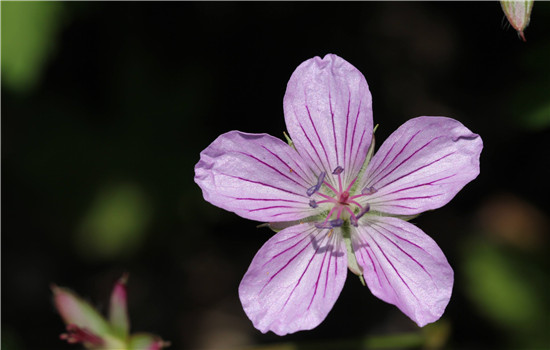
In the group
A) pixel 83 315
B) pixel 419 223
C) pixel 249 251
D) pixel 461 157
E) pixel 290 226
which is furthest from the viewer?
pixel 249 251

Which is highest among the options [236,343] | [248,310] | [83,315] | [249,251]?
[248,310]

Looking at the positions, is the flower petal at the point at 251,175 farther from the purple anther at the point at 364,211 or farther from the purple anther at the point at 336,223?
the purple anther at the point at 364,211

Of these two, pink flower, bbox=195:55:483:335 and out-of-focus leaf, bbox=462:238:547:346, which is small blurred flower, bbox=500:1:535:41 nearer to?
pink flower, bbox=195:55:483:335

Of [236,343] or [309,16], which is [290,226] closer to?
[309,16]

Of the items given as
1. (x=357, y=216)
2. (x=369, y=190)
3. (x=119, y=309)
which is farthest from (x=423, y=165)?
(x=119, y=309)

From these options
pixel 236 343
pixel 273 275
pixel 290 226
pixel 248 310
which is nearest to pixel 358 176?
pixel 290 226

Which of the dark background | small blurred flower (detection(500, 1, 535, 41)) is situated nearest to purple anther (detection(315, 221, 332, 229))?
small blurred flower (detection(500, 1, 535, 41))

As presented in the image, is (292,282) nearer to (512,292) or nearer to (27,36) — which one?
(512,292)
